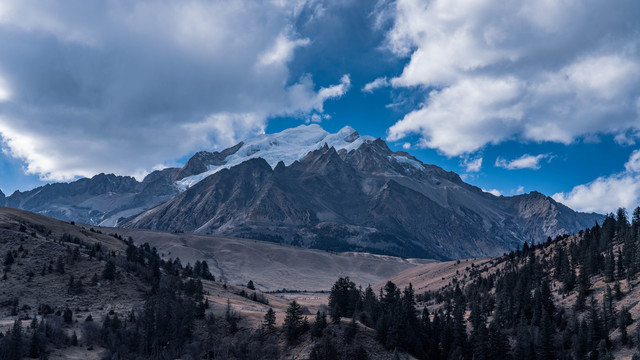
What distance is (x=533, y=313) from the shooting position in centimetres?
12875

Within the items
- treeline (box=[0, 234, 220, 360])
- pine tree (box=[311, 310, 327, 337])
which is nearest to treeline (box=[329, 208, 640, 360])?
pine tree (box=[311, 310, 327, 337])

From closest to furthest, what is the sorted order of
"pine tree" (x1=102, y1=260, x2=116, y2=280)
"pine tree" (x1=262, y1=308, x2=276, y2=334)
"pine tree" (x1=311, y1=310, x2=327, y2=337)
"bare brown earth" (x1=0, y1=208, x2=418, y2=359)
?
"bare brown earth" (x1=0, y1=208, x2=418, y2=359)
"pine tree" (x1=311, y1=310, x2=327, y2=337)
"pine tree" (x1=262, y1=308, x2=276, y2=334)
"pine tree" (x1=102, y1=260, x2=116, y2=280)

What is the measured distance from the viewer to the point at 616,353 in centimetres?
10075

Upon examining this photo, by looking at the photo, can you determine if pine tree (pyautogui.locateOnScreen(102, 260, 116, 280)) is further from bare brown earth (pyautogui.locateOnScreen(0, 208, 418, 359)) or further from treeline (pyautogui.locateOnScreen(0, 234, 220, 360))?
bare brown earth (pyautogui.locateOnScreen(0, 208, 418, 359))

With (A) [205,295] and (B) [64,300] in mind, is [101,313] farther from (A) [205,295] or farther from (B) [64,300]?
(A) [205,295]

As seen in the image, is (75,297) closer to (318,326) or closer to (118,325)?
(118,325)

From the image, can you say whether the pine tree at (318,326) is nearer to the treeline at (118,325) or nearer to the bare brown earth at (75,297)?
the bare brown earth at (75,297)

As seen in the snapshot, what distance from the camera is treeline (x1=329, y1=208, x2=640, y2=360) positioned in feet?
345

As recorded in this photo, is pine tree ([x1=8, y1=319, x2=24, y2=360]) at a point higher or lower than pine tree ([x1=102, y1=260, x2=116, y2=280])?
lower

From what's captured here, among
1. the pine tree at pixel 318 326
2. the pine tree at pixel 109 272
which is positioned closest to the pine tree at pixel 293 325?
the pine tree at pixel 318 326

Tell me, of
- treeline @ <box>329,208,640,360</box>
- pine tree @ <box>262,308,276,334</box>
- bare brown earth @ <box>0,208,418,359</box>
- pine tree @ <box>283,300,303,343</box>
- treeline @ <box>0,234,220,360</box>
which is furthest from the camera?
treeline @ <box>329,208,640,360</box>

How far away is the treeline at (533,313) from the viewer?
105250 millimetres

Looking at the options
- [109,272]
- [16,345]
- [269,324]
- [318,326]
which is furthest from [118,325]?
[318,326]

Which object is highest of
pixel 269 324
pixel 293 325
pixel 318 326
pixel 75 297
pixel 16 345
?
pixel 75 297
